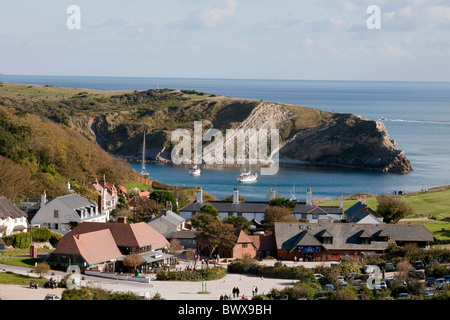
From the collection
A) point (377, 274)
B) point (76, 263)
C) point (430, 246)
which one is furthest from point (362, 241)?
point (76, 263)

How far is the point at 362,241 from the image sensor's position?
56.0 metres

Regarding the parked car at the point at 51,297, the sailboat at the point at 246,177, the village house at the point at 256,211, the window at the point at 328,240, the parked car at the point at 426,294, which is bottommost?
the sailboat at the point at 246,177

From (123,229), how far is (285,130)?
464ft

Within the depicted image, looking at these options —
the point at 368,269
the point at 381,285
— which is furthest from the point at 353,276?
the point at 381,285

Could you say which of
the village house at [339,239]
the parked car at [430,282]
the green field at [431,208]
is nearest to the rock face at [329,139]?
the green field at [431,208]

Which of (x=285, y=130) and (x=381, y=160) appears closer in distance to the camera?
(x=381, y=160)

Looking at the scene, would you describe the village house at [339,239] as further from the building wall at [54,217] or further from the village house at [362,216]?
the building wall at [54,217]

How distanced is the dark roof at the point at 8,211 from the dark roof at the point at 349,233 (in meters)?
17.7

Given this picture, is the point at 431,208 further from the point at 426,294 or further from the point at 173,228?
the point at 426,294

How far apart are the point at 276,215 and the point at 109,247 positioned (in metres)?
18.7

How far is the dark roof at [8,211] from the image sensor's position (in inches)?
2085

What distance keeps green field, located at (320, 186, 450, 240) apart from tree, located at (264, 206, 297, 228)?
10560 mm
